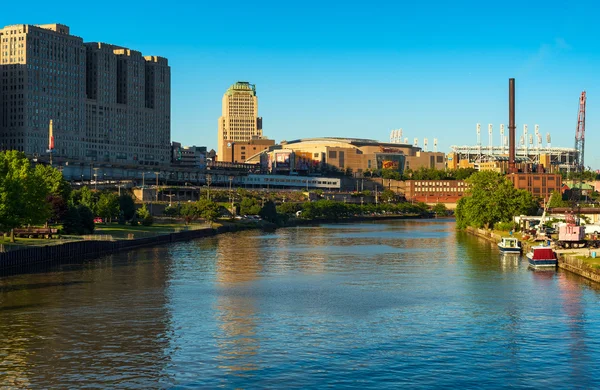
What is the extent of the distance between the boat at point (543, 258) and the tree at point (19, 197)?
59580mm

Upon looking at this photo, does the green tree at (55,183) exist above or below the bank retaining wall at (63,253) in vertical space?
above

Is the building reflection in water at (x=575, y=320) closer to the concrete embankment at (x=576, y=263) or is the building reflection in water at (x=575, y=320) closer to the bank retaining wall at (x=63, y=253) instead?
the concrete embankment at (x=576, y=263)

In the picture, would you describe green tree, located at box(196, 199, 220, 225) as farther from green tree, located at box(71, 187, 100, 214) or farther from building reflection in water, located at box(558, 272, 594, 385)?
building reflection in water, located at box(558, 272, 594, 385)

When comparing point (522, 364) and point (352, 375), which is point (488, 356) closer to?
point (522, 364)

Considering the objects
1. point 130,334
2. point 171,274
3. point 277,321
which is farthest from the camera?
point 171,274

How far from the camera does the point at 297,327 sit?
198 ft

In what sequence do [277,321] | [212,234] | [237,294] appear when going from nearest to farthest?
[277,321] → [237,294] → [212,234]

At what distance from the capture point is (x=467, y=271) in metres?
98.0

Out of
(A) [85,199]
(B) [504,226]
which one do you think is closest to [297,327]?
(A) [85,199]

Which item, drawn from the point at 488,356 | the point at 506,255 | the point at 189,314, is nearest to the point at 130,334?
the point at 189,314

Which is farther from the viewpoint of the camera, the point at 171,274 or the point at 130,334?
the point at 171,274

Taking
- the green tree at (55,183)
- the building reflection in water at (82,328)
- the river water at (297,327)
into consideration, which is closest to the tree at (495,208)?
the river water at (297,327)

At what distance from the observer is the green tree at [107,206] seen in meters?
159

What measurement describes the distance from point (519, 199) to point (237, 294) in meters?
116
